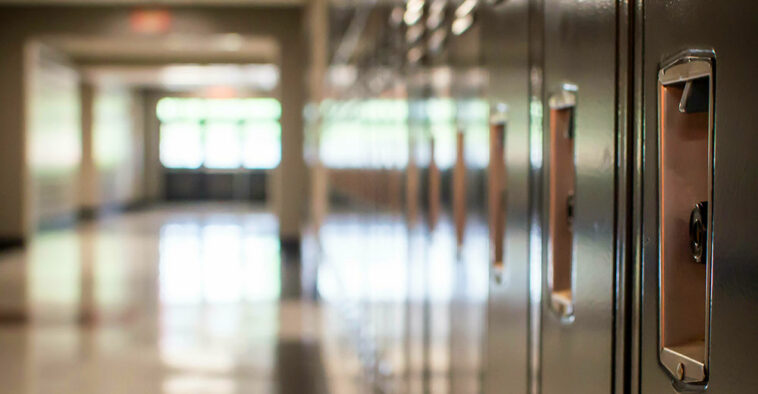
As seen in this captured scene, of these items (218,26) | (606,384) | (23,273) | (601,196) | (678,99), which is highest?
(218,26)

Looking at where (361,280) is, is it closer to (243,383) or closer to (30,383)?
(243,383)

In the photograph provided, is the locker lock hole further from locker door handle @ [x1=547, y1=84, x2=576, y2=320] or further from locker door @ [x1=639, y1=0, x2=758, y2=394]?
locker door handle @ [x1=547, y1=84, x2=576, y2=320]

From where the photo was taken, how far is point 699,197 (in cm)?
83

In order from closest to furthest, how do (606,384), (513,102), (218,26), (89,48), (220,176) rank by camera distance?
(606,384) < (513,102) < (218,26) < (89,48) < (220,176)

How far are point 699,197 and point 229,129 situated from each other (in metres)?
31.2

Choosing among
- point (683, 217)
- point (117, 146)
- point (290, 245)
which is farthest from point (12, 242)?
point (683, 217)

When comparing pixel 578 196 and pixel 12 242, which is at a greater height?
pixel 578 196

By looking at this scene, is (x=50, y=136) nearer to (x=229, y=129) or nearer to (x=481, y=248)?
(x=229, y=129)

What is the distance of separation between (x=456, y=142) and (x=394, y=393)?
1.85 meters

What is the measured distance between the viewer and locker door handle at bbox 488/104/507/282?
66.9 inches

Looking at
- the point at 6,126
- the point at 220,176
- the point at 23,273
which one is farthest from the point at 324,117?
the point at 220,176

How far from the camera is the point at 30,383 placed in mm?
5570

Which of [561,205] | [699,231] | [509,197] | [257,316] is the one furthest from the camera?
[257,316]

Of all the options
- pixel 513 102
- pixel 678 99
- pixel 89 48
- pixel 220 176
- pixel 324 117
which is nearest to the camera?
pixel 678 99
